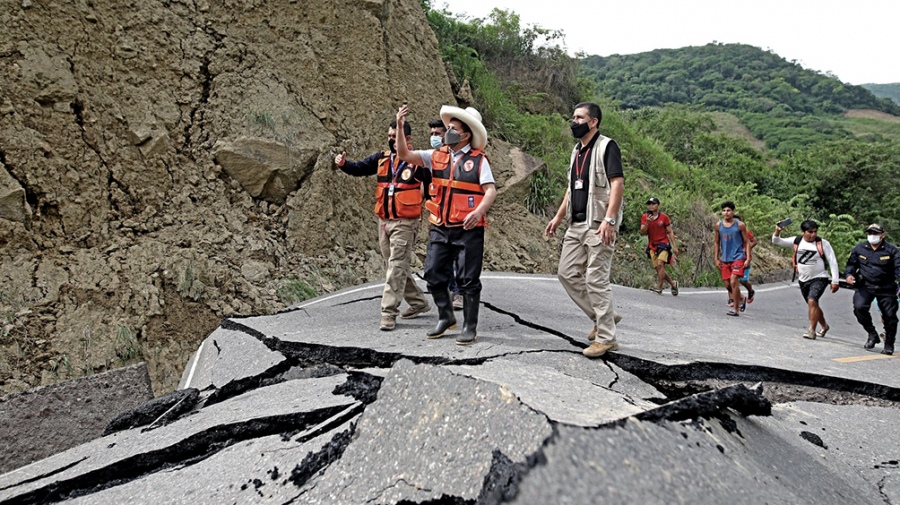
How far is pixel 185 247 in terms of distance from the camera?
817 cm

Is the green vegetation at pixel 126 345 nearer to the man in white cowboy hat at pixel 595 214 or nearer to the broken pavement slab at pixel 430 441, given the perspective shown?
the man in white cowboy hat at pixel 595 214

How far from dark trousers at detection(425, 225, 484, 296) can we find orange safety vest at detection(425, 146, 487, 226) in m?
0.09

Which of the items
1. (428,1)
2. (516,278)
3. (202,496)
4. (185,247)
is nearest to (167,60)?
(185,247)

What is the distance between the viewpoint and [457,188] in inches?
194

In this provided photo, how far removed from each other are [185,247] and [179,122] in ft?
6.61

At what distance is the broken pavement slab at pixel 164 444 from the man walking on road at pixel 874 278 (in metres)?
6.44

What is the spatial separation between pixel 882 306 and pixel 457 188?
18.0 ft

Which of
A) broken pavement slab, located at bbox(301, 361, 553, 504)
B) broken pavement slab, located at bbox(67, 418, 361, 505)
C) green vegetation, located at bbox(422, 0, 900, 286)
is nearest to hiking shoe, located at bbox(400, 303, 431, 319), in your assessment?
broken pavement slab, located at bbox(67, 418, 361, 505)

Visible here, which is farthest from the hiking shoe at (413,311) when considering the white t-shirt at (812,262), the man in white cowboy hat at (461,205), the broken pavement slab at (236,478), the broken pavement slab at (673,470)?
the white t-shirt at (812,262)

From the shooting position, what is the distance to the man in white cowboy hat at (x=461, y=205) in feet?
16.1

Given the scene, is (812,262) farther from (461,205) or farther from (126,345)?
(126,345)

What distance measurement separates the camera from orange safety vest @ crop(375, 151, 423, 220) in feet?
19.1

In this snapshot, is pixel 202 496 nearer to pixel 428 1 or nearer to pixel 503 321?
pixel 503 321

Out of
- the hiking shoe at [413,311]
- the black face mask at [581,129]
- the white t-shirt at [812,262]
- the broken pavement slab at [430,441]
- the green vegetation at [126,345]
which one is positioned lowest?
the green vegetation at [126,345]
